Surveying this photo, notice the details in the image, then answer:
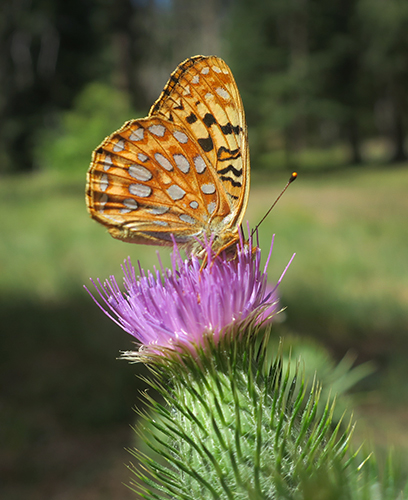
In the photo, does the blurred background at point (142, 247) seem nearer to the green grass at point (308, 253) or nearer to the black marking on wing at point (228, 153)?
the green grass at point (308, 253)

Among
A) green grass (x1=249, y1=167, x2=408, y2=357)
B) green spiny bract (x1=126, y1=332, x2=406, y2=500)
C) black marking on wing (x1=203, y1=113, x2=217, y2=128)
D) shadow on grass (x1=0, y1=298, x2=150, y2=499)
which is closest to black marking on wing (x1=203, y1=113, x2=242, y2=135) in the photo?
black marking on wing (x1=203, y1=113, x2=217, y2=128)

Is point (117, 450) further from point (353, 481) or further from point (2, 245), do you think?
point (2, 245)

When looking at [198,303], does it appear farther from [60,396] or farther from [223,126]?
[60,396]

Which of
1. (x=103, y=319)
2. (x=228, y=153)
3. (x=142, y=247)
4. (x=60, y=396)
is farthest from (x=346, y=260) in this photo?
(x=228, y=153)

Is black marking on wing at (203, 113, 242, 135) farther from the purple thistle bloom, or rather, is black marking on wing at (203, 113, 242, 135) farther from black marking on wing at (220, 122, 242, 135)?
the purple thistle bloom

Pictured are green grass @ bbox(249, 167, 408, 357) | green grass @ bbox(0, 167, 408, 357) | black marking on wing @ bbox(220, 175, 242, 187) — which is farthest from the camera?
green grass @ bbox(0, 167, 408, 357)

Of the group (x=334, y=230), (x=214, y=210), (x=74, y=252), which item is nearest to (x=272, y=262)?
(x=334, y=230)
